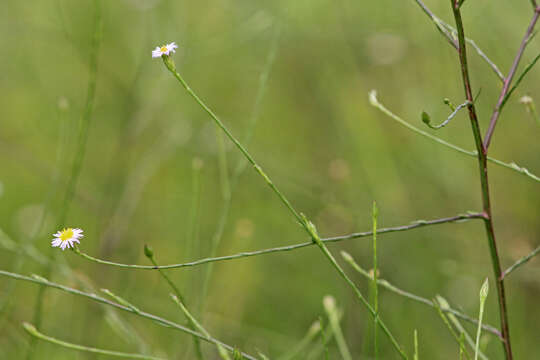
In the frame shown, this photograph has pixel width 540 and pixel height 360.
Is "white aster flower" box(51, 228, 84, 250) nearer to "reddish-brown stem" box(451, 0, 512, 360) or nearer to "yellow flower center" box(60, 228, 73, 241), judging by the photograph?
"yellow flower center" box(60, 228, 73, 241)

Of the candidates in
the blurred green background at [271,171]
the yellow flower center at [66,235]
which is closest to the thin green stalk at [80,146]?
the yellow flower center at [66,235]

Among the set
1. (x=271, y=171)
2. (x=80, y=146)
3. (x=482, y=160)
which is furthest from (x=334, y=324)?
(x=271, y=171)

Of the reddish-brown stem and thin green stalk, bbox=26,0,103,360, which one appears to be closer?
the reddish-brown stem

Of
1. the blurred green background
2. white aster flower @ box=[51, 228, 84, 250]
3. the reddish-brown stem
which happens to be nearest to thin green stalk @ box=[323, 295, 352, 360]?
the reddish-brown stem

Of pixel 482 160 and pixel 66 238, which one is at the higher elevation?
pixel 66 238

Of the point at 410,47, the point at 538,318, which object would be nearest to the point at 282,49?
the point at 410,47

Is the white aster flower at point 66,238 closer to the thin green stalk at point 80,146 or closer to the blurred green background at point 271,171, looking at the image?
the thin green stalk at point 80,146

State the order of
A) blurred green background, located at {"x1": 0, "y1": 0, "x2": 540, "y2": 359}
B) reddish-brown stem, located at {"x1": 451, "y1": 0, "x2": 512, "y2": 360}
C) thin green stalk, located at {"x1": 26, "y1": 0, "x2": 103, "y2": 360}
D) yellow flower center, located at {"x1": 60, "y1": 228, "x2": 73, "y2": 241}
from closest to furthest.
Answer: reddish-brown stem, located at {"x1": 451, "y1": 0, "x2": 512, "y2": 360}, yellow flower center, located at {"x1": 60, "y1": 228, "x2": 73, "y2": 241}, thin green stalk, located at {"x1": 26, "y1": 0, "x2": 103, "y2": 360}, blurred green background, located at {"x1": 0, "y1": 0, "x2": 540, "y2": 359}

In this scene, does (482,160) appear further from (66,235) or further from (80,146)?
(80,146)
